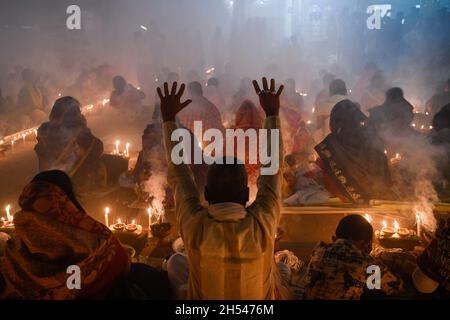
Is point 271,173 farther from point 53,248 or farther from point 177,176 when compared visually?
point 53,248

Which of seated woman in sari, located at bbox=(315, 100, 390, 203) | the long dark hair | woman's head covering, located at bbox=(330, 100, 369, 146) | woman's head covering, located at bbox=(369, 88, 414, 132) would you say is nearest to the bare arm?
the long dark hair

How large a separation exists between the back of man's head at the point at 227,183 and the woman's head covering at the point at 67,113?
6.20 meters

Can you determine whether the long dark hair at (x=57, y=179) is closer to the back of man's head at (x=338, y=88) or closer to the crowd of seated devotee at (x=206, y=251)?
the crowd of seated devotee at (x=206, y=251)

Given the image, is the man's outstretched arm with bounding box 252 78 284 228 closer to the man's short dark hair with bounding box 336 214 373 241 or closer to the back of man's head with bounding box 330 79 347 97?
the man's short dark hair with bounding box 336 214 373 241

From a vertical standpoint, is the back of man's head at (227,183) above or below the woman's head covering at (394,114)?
below

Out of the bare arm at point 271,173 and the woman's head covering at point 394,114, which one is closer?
the bare arm at point 271,173

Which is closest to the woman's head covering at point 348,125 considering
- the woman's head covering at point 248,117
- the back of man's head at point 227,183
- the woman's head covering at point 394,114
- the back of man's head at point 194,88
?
the woman's head covering at point 248,117

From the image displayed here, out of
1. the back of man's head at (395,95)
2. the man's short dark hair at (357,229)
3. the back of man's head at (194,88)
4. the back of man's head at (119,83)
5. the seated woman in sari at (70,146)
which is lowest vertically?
the man's short dark hair at (357,229)

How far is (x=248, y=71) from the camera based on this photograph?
82.3ft

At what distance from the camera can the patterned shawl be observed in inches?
107

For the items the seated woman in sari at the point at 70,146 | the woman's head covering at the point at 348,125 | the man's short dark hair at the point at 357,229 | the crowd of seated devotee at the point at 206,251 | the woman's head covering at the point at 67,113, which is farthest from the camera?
the woman's head covering at the point at 67,113

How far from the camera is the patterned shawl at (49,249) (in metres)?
2.73
